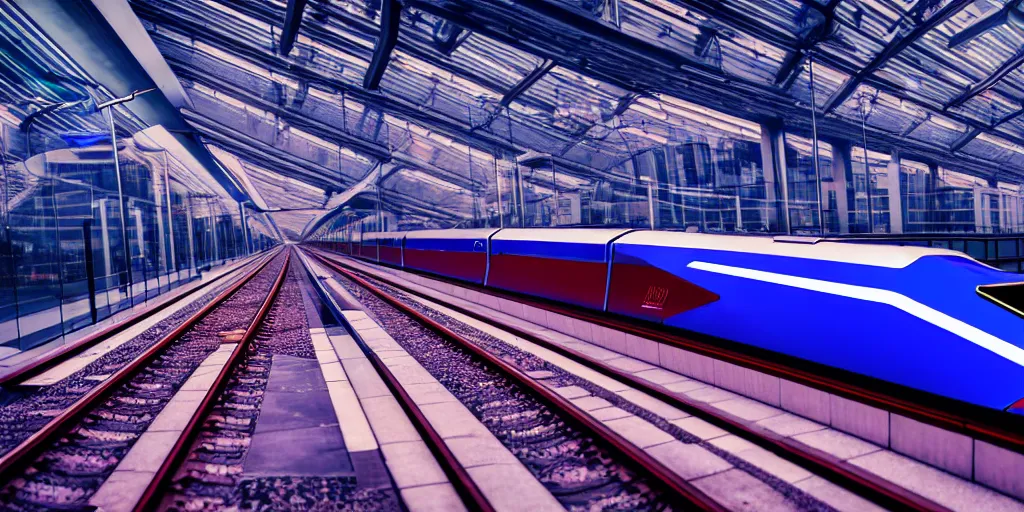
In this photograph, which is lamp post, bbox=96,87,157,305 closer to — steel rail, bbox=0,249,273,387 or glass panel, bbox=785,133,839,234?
steel rail, bbox=0,249,273,387

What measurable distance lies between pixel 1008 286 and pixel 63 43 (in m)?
17.7

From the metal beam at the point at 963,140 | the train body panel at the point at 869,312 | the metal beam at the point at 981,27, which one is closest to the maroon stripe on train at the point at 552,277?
the train body panel at the point at 869,312

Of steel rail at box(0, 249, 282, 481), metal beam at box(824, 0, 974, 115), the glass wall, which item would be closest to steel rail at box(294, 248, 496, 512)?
steel rail at box(0, 249, 282, 481)

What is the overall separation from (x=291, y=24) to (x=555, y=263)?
36.1 feet

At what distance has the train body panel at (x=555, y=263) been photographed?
9.31 meters

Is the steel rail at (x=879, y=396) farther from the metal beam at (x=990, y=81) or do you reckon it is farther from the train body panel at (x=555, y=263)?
the metal beam at (x=990, y=81)

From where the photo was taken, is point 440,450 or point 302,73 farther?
point 302,73

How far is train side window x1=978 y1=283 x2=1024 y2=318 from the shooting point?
12.7 feet

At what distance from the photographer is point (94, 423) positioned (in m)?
5.34

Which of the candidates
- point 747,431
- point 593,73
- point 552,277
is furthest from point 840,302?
point 593,73

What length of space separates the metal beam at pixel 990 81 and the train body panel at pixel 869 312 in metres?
21.2

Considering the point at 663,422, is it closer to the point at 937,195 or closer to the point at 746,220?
the point at 746,220

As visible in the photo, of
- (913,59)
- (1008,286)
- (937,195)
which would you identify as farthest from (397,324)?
(913,59)

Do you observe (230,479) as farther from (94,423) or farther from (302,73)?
(302,73)
